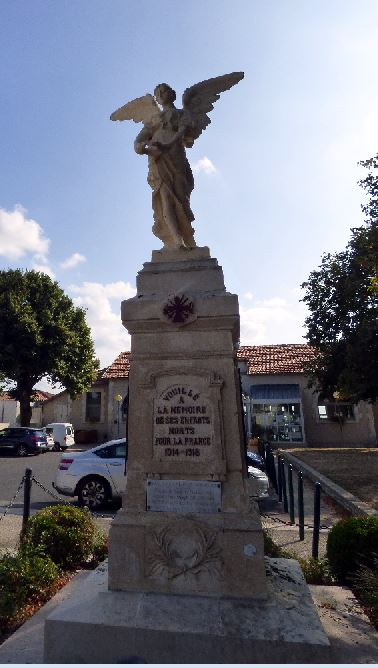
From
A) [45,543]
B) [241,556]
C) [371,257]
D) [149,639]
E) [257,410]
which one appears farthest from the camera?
[257,410]

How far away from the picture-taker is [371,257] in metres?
10.1

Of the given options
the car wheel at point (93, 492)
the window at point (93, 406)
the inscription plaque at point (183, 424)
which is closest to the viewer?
the inscription plaque at point (183, 424)

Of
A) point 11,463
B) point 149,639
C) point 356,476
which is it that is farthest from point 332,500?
point 11,463

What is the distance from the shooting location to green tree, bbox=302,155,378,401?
62.4ft

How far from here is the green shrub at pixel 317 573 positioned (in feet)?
16.4

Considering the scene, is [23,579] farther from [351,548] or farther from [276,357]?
[276,357]

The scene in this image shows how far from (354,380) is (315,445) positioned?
32.4 feet

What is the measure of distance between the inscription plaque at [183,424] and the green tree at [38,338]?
25.8m

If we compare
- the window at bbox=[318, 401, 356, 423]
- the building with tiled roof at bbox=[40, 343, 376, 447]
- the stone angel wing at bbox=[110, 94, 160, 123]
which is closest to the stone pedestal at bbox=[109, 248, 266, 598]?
the stone angel wing at bbox=[110, 94, 160, 123]

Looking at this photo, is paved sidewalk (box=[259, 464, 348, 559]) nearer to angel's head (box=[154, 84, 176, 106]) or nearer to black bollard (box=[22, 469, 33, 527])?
black bollard (box=[22, 469, 33, 527])

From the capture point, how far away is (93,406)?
33.7m

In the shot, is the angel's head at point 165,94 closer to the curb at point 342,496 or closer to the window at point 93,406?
the curb at point 342,496

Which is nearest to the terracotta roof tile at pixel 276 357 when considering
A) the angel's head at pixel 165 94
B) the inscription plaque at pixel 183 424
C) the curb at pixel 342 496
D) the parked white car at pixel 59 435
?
the parked white car at pixel 59 435

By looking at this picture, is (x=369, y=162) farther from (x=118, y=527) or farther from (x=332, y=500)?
(x=118, y=527)
